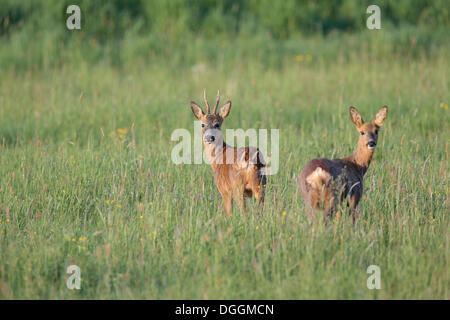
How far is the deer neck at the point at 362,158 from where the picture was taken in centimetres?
571

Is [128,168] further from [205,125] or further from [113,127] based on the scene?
[113,127]

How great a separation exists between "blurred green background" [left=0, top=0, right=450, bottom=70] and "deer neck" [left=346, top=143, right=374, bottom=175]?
20.8 feet

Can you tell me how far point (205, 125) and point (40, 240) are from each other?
223cm

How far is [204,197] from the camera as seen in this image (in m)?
A: 5.96

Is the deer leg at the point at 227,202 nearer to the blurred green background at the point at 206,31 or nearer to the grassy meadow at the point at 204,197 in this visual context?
the grassy meadow at the point at 204,197

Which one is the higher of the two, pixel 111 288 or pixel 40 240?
pixel 40 240

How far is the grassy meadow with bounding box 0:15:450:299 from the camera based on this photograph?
438 cm

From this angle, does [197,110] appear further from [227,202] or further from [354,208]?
[354,208]

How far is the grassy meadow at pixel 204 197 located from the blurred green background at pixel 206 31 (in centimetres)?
109

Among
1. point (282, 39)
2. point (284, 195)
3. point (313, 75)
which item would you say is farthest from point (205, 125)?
point (282, 39)

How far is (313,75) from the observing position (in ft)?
36.3

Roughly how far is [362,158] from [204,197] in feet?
5.10

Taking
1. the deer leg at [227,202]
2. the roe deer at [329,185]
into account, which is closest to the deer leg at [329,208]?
the roe deer at [329,185]

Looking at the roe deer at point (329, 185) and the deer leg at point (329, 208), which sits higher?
the roe deer at point (329, 185)
